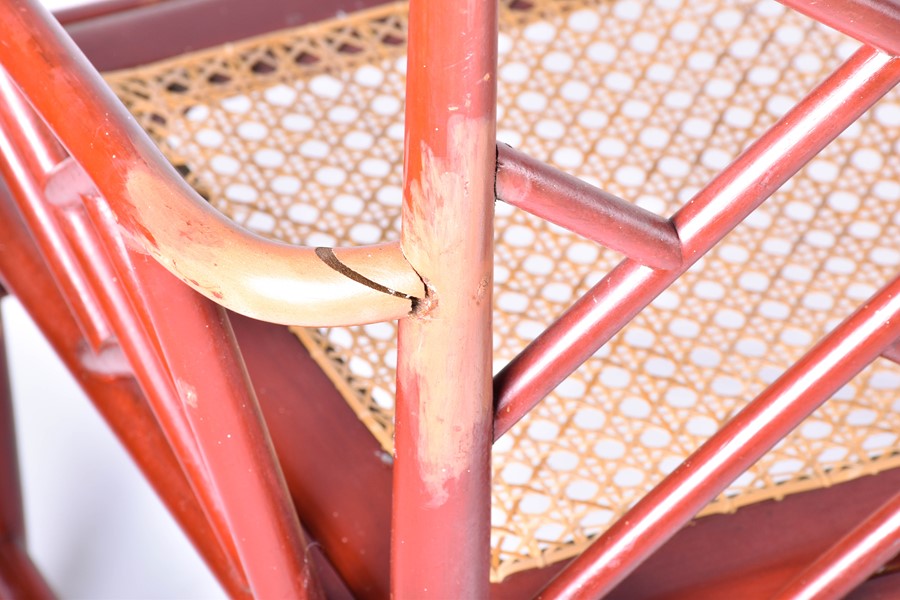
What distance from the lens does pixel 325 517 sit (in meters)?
0.50

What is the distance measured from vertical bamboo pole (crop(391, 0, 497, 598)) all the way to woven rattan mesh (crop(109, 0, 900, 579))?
10 centimetres

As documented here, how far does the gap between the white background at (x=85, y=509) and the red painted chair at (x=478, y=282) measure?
127 millimetres

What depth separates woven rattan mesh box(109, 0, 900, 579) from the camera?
0.53 meters

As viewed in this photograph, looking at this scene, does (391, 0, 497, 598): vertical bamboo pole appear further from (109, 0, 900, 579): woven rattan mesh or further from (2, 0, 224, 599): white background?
(2, 0, 224, 599): white background

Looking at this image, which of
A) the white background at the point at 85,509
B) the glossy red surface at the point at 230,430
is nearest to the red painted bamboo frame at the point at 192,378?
the glossy red surface at the point at 230,430

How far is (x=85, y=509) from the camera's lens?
3.14ft

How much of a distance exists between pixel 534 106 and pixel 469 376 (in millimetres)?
350

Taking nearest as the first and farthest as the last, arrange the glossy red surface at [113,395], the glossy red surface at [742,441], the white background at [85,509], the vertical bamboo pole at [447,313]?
the vertical bamboo pole at [447,313] → the glossy red surface at [742,441] → the glossy red surface at [113,395] → the white background at [85,509]

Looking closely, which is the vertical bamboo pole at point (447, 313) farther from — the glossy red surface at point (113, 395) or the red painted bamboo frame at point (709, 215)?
the glossy red surface at point (113, 395)

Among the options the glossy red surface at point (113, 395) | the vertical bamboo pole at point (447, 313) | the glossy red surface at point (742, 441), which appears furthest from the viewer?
the glossy red surface at point (113, 395)

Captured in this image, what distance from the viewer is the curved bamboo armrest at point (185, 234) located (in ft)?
1.06

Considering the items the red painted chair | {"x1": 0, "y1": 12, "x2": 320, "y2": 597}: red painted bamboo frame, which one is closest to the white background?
the red painted chair

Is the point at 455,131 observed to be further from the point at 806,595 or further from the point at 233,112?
the point at 233,112

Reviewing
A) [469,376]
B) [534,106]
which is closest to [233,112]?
[534,106]
